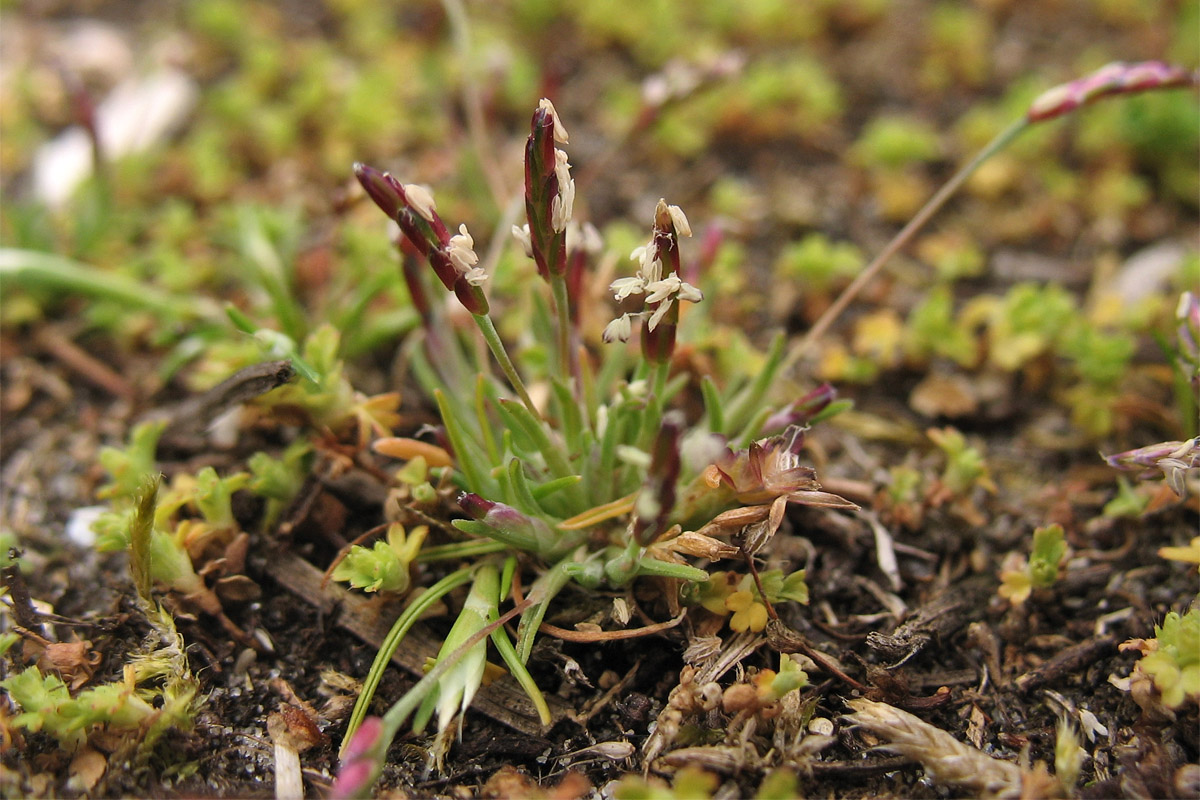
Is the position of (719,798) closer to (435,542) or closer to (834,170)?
(435,542)

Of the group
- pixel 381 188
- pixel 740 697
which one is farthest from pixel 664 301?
pixel 740 697

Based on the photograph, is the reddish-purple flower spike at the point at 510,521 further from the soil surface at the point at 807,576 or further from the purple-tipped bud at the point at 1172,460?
the purple-tipped bud at the point at 1172,460

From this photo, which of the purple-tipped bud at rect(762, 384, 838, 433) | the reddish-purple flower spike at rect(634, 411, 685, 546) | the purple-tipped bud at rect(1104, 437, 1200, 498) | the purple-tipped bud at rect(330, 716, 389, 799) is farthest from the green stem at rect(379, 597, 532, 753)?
the purple-tipped bud at rect(1104, 437, 1200, 498)

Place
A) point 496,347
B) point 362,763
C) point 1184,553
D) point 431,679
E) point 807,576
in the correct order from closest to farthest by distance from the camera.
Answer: point 362,763 < point 431,679 < point 496,347 < point 1184,553 < point 807,576

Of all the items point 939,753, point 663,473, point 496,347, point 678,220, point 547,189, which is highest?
point 547,189

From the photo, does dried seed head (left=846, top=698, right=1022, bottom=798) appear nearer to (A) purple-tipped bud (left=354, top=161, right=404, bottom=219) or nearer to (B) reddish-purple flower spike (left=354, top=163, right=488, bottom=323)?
(B) reddish-purple flower spike (left=354, top=163, right=488, bottom=323)

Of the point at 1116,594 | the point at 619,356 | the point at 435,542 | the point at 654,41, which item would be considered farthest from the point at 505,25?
the point at 1116,594

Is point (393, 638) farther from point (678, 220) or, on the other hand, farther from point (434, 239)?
point (678, 220)
